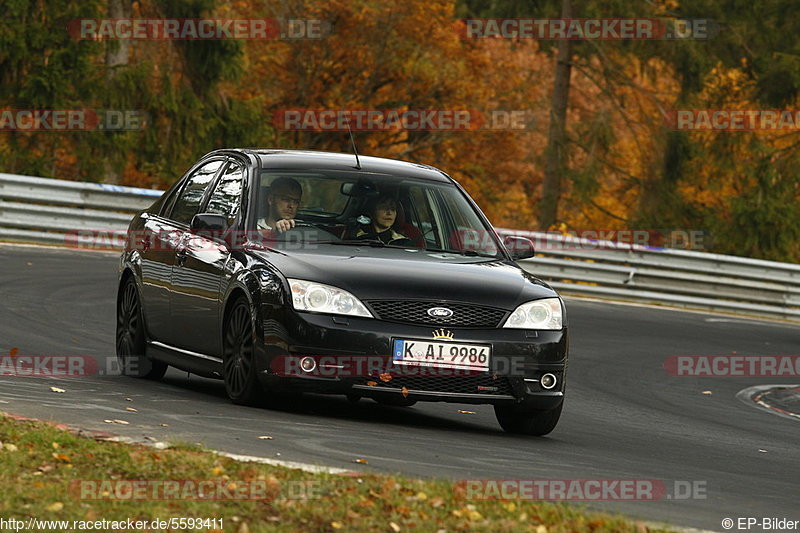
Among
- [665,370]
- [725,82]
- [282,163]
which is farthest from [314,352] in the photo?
[725,82]

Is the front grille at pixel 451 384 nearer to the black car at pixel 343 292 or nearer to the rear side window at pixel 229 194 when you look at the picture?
→ the black car at pixel 343 292

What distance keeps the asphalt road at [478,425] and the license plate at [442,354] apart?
44 cm

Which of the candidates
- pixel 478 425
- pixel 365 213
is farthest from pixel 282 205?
pixel 478 425

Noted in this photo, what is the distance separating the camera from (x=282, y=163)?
10.5 metres

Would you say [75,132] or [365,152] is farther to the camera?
[365,152]

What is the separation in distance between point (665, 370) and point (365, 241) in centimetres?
645

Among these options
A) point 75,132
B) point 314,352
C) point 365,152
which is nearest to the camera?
point 314,352

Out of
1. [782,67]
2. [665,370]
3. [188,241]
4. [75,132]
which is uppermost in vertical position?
[782,67]

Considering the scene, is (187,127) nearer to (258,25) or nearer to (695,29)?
(258,25)

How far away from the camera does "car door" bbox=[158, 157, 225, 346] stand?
35.3ft

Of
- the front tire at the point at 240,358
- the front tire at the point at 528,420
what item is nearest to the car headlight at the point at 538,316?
the front tire at the point at 528,420

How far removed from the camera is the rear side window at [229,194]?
34.2 ft

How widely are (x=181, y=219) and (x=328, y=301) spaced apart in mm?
2462

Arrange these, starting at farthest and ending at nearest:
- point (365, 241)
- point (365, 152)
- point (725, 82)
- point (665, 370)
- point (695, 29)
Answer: point (365, 152), point (725, 82), point (695, 29), point (665, 370), point (365, 241)
